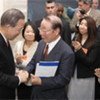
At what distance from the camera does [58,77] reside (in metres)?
2.69

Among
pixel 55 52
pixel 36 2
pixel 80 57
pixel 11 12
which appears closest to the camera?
pixel 11 12

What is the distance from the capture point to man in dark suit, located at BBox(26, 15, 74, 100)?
8.81ft

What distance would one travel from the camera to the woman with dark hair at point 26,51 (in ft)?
12.6

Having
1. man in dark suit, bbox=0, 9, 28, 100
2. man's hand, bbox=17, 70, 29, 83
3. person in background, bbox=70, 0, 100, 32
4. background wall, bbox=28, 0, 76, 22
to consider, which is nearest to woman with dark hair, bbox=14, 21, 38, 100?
person in background, bbox=70, 0, 100, 32

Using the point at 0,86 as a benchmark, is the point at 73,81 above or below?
below

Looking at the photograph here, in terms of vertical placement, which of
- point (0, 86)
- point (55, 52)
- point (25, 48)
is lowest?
point (25, 48)

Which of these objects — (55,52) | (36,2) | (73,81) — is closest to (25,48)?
(73,81)

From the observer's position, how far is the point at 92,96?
13.2 feet

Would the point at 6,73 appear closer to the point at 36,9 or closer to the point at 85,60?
the point at 85,60

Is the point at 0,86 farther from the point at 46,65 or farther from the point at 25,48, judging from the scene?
the point at 25,48

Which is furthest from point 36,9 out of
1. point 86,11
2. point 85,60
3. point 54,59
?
point 54,59

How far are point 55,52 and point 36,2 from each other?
121 inches

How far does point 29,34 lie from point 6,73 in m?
1.54

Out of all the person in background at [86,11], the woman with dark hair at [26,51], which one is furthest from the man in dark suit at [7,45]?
the person in background at [86,11]
